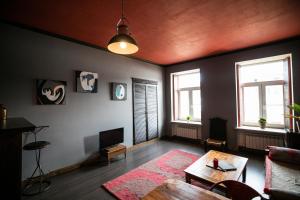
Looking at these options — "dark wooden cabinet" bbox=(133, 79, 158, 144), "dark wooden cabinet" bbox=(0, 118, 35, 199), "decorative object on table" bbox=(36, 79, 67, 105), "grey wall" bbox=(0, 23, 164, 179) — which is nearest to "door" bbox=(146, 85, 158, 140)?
"dark wooden cabinet" bbox=(133, 79, 158, 144)

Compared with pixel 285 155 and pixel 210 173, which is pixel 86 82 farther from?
pixel 285 155

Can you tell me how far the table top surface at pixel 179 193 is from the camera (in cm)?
124

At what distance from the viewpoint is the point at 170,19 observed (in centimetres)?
246

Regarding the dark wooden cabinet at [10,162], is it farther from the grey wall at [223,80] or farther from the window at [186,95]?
the window at [186,95]

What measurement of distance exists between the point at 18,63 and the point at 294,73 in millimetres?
5649

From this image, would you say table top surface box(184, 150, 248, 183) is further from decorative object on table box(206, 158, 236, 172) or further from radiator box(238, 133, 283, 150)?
radiator box(238, 133, 283, 150)

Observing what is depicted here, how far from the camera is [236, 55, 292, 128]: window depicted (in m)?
3.62

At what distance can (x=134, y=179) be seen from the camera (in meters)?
2.71

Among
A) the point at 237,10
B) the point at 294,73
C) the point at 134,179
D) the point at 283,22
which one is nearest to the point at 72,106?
the point at 134,179

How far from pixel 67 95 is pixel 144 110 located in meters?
2.40

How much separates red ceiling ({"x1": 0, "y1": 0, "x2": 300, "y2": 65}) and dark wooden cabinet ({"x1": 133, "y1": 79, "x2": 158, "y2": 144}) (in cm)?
160

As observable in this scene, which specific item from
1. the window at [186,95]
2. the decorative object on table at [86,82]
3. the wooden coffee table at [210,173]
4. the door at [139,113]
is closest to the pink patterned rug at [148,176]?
the wooden coffee table at [210,173]

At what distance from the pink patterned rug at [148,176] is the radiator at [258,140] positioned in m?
1.41

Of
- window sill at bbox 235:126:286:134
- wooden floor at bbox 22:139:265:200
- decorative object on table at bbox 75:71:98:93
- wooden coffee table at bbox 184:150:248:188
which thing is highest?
decorative object on table at bbox 75:71:98:93
